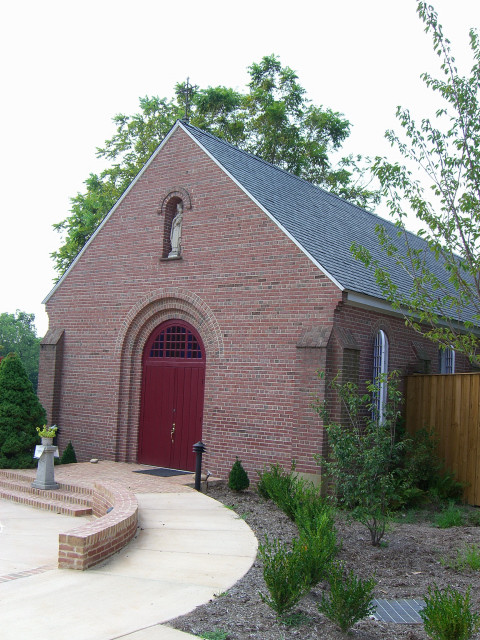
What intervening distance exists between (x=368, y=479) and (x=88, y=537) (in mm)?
4011

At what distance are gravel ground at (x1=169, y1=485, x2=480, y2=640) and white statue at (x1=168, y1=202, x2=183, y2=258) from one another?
590 centimetres

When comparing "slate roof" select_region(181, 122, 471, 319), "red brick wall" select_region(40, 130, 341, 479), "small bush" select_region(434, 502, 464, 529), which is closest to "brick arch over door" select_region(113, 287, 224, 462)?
"red brick wall" select_region(40, 130, 341, 479)

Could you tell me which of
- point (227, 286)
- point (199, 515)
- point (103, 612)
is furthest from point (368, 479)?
point (227, 286)

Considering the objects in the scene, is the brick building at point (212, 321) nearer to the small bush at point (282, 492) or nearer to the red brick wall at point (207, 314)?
the red brick wall at point (207, 314)

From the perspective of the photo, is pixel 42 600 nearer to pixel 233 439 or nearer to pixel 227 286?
pixel 233 439

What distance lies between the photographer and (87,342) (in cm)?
1711

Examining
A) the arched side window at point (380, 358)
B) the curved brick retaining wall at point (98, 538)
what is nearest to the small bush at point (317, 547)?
the curved brick retaining wall at point (98, 538)

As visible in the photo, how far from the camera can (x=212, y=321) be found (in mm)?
14703

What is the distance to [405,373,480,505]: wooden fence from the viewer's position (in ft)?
43.9

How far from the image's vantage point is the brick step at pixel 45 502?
1083cm

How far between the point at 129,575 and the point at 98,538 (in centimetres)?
60

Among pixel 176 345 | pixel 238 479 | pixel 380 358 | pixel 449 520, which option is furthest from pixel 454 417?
pixel 176 345

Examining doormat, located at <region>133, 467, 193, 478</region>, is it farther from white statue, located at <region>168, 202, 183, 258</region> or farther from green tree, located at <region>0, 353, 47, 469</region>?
white statue, located at <region>168, 202, 183, 258</region>

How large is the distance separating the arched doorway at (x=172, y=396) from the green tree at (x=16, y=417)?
8.66ft
